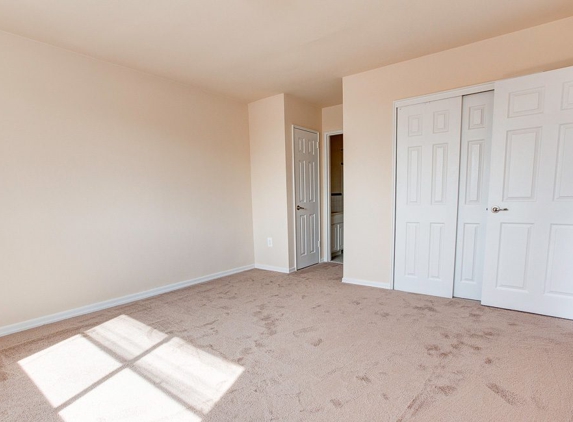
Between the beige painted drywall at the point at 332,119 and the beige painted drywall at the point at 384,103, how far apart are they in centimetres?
108

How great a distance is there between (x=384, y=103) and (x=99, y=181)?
313 cm

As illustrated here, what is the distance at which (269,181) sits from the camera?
425 centimetres

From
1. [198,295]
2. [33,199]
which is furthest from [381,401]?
[33,199]

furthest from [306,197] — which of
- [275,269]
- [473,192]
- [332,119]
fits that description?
[473,192]

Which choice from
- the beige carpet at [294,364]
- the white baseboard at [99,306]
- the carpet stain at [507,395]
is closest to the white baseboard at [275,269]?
the white baseboard at [99,306]

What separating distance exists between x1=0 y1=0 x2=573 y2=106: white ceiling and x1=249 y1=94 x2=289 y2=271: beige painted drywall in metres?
0.97

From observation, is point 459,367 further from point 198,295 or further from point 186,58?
point 186,58

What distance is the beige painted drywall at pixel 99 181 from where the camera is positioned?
238 cm

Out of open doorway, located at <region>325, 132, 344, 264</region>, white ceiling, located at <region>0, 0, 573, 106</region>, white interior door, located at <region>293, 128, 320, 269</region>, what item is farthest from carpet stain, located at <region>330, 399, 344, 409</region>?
open doorway, located at <region>325, 132, 344, 264</region>

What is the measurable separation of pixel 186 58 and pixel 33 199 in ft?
6.21

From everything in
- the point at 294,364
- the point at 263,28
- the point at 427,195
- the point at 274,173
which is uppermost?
the point at 263,28

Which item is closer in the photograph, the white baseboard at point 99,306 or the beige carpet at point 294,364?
the beige carpet at point 294,364

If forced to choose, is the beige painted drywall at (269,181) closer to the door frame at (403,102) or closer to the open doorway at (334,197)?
the open doorway at (334,197)

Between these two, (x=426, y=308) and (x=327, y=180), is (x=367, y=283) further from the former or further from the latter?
(x=327, y=180)
